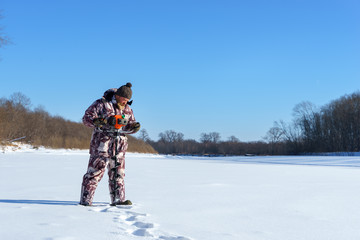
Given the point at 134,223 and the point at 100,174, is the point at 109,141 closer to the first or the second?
the point at 100,174

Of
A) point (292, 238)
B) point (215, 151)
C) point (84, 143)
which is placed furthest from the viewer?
point (215, 151)

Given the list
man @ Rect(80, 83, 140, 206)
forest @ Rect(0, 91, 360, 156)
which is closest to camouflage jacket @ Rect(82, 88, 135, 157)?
man @ Rect(80, 83, 140, 206)

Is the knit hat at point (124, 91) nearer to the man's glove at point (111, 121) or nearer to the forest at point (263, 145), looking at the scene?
the man's glove at point (111, 121)

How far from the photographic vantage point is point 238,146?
6619cm

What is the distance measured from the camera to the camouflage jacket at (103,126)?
10.2 ft

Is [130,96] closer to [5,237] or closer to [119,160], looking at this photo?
[119,160]

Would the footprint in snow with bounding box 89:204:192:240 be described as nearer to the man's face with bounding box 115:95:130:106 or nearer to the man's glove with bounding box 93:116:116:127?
the man's glove with bounding box 93:116:116:127

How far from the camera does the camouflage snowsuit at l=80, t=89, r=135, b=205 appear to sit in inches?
122

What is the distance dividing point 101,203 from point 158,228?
138 centimetres

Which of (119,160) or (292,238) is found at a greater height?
(119,160)

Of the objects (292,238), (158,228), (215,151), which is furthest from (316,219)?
(215,151)

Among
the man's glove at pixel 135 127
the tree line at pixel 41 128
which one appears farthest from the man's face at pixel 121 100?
the tree line at pixel 41 128

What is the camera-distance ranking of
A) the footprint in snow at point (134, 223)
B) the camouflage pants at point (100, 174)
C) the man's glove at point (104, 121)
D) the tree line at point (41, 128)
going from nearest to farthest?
the footprint in snow at point (134, 223) → the man's glove at point (104, 121) → the camouflage pants at point (100, 174) → the tree line at point (41, 128)

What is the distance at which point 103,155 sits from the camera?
313cm
